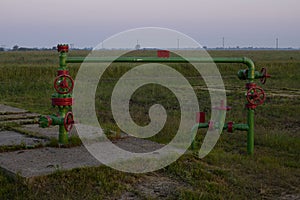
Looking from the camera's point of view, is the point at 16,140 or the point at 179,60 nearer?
the point at 179,60

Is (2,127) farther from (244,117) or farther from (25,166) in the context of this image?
(244,117)

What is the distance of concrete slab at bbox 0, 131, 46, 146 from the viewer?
5.00 metres

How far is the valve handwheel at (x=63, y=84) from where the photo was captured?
15.4 feet

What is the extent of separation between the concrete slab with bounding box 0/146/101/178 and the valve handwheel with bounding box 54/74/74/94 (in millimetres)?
657

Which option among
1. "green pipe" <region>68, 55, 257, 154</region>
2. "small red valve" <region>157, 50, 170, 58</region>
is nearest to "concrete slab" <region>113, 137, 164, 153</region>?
"green pipe" <region>68, 55, 257, 154</region>

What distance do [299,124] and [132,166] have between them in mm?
4820

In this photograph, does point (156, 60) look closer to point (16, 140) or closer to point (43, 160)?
point (43, 160)

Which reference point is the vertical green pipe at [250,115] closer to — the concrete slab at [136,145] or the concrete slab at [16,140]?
the concrete slab at [136,145]

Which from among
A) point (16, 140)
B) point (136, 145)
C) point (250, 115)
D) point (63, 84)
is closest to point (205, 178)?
point (136, 145)

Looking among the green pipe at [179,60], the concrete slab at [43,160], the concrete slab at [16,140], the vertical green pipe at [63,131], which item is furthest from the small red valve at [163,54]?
the concrete slab at [16,140]

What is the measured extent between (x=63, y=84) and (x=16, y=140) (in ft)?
3.45

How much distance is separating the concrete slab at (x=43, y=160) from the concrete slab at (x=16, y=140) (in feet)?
1.24

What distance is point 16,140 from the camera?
5199 mm

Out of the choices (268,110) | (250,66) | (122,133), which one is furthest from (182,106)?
(250,66)
